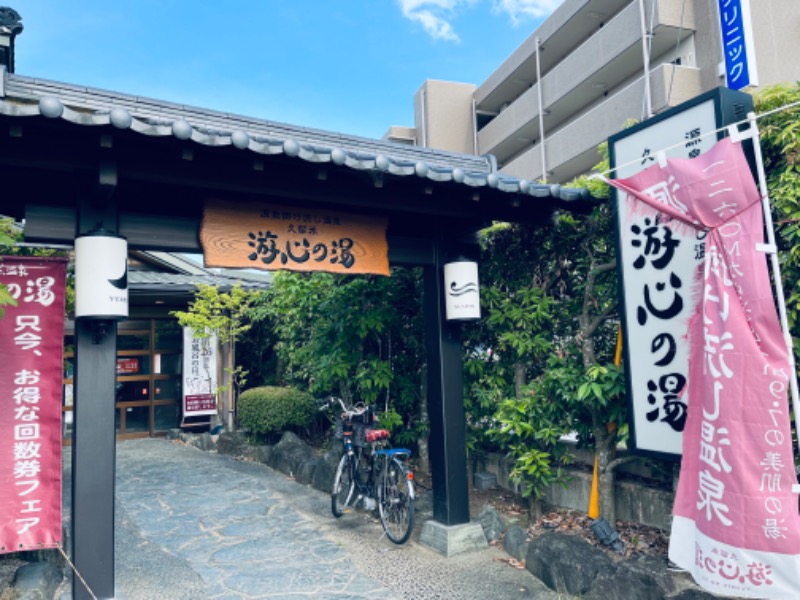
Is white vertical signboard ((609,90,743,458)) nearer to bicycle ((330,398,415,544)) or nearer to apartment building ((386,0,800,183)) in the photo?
bicycle ((330,398,415,544))

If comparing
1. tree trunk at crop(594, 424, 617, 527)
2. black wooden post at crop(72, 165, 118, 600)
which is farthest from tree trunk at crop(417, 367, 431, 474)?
black wooden post at crop(72, 165, 118, 600)

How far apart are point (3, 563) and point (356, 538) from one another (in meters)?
3.61

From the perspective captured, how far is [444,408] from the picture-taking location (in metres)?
6.23

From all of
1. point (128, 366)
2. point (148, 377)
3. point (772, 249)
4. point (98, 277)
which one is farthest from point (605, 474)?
point (128, 366)

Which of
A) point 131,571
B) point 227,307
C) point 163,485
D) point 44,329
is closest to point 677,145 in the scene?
point 44,329

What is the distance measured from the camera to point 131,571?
19.1ft

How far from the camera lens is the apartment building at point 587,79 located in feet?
60.8

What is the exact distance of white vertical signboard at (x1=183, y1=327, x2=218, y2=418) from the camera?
1436 centimetres

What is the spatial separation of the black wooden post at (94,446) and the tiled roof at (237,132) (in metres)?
0.68

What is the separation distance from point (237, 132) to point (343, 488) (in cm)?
513

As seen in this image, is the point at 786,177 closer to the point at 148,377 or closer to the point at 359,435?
the point at 359,435

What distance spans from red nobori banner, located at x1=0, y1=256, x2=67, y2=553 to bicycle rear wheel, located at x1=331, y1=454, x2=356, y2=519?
11.5 feet

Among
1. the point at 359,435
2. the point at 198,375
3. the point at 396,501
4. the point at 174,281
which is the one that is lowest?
the point at 396,501

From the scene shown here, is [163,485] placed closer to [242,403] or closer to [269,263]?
[242,403]
